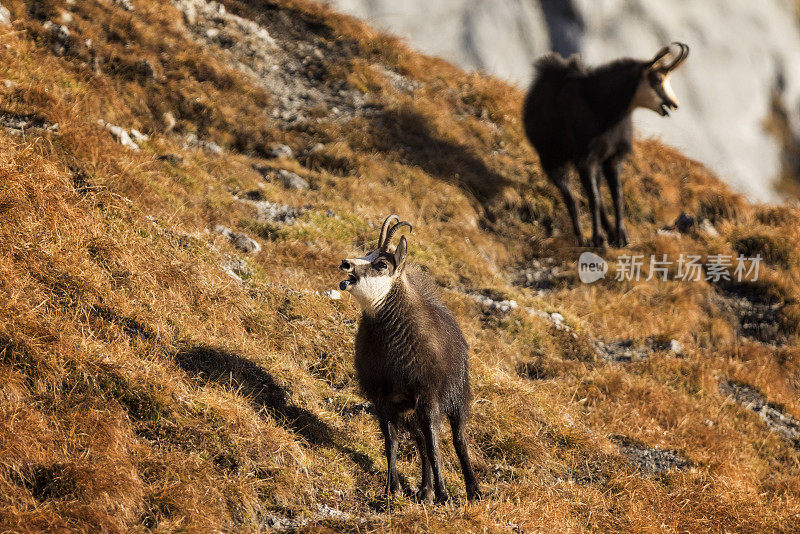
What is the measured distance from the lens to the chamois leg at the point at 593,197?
11547mm

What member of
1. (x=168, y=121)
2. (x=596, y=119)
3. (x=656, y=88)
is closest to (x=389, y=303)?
(x=168, y=121)

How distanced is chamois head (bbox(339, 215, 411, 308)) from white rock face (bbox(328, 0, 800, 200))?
1171cm

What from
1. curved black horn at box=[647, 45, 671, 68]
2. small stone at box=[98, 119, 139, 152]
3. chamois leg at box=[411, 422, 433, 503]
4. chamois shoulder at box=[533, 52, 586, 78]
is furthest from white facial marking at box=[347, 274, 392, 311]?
chamois shoulder at box=[533, 52, 586, 78]

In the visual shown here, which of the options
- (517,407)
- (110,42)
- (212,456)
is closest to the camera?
(212,456)

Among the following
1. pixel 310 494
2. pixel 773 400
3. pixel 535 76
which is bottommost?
pixel 310 494

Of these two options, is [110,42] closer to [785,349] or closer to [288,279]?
[288,279]

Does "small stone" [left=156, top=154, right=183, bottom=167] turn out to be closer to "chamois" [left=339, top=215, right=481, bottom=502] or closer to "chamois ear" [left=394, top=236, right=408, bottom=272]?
"chamois" [left=339, top=215, right=481, bottom=502]

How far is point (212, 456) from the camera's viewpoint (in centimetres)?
477

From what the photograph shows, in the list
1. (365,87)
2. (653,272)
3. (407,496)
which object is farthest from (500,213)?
(407,496)

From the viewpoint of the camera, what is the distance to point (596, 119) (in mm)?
11562

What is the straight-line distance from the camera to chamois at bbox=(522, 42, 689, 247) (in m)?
11.5

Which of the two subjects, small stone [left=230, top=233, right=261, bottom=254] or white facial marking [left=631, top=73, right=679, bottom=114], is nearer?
small stone [left=230, top=233, right=261, bottom=254]

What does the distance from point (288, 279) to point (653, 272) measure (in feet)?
19.5
